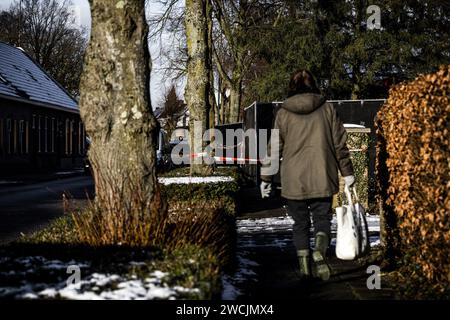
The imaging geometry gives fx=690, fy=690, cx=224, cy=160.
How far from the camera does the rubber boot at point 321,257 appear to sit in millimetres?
6329

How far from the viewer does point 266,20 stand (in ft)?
119

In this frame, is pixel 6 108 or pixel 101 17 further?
pixel 6 108

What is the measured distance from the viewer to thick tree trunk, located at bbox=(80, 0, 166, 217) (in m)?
6.52

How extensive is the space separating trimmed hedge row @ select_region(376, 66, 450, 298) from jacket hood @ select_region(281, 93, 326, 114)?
738 millimetres

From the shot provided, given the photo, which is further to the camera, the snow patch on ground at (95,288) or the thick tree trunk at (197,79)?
the thick tree trunk at (197,79)

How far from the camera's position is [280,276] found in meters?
6.96

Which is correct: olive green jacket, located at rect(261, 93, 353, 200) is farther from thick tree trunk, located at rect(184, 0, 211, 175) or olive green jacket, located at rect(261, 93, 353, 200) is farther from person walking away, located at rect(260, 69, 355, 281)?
thick tree trunk, located at rect(184, 0, 211, 175)

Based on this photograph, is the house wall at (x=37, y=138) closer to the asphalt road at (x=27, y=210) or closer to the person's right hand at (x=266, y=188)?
the asphalt road at (x=27, y=210)

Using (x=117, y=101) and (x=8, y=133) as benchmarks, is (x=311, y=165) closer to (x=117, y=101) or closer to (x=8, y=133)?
(x=117, y=101)

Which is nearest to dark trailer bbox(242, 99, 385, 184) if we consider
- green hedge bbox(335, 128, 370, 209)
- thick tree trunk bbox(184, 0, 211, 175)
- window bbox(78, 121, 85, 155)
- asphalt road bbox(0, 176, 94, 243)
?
thick tree trunk bbox(184, 0, 211, 175)

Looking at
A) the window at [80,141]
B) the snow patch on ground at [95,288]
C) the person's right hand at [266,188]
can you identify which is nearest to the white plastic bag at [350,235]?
the person's right hand at [266,188]
